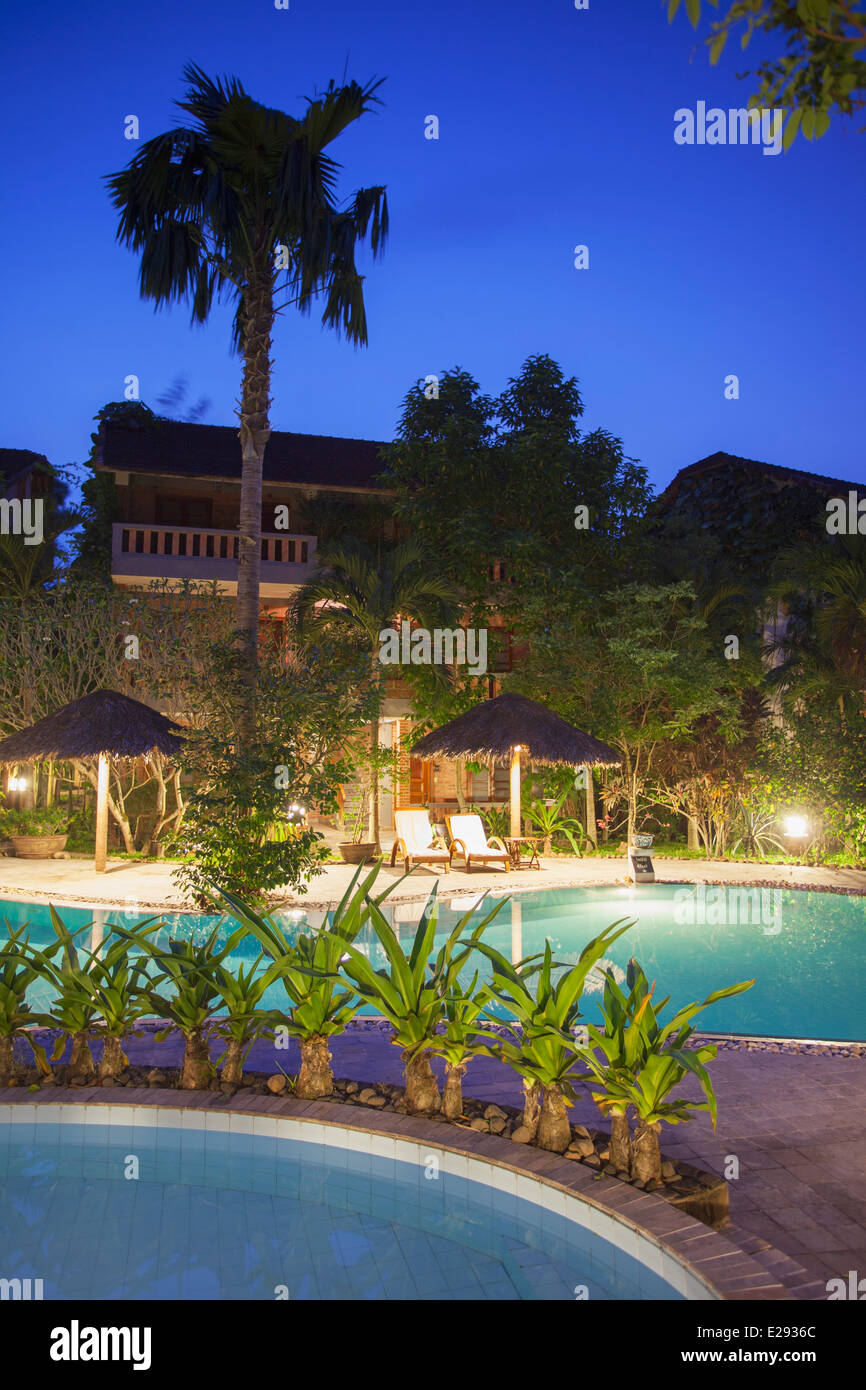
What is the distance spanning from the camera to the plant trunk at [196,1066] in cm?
486

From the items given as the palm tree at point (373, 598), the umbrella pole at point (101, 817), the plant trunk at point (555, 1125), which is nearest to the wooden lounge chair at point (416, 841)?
the palm tree at point (373, 598)

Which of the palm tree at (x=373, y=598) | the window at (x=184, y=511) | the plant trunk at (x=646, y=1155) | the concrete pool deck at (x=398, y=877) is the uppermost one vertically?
the window at (x=184, y=511)

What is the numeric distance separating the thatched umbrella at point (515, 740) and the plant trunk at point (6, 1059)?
9543 millimetres

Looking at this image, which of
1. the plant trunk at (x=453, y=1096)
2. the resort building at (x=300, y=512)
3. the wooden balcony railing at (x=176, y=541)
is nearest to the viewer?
the plant trunk at (x=453, y=1096)

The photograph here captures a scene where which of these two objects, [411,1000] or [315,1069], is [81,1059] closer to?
[315,1069]

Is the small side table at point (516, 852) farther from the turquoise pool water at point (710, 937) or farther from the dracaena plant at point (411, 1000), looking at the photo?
the dracaena plant at point (411, 1000)

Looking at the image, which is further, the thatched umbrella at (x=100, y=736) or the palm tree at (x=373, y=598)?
the palm tree at (x=373, y=598)

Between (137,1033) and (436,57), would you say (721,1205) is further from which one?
(436,57)

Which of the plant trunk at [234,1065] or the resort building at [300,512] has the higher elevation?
the resort building at [300,512]

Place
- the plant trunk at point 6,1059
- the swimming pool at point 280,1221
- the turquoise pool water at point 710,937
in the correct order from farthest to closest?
the turquoise pool water at point 710,937, the plant trunk at point 6,1059, the swimming pool at point 280,1221

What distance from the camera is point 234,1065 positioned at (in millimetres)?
4883

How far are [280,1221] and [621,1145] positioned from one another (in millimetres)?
1484

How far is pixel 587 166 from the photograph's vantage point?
54.4 ft

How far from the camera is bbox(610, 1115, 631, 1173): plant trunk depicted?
3891 millimetres
